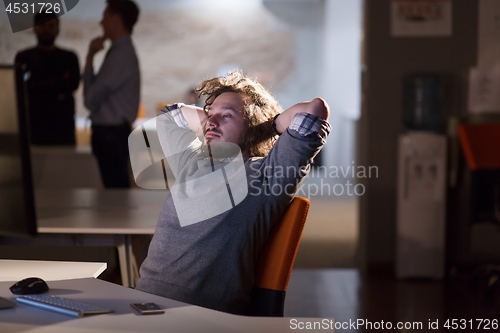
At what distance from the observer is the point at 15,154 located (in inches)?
34.1

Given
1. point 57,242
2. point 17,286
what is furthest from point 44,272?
→ point 57,242

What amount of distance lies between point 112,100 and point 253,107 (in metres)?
1.96

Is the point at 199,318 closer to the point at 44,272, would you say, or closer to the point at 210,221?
the point at 210,221

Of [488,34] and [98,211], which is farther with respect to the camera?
[488,34]

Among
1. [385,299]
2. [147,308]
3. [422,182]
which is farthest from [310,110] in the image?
[422,182]

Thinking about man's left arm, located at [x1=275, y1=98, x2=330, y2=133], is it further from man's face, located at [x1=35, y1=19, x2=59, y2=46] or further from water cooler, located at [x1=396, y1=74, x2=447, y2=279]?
man's face, located at [x1=35, y1=19, x2=59, y2=46]

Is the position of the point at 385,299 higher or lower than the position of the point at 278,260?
lower

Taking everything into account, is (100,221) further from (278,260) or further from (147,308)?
(147,308)

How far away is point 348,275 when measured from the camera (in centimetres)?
314

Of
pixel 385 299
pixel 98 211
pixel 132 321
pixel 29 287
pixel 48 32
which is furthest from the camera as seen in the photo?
pixel 48 32

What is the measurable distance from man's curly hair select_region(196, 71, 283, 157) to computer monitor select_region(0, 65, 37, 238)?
22.1 inches

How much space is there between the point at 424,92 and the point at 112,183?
6.59 feet

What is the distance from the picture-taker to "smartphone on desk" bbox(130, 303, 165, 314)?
87cm

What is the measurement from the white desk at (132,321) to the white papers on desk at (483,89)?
2.68 meters
